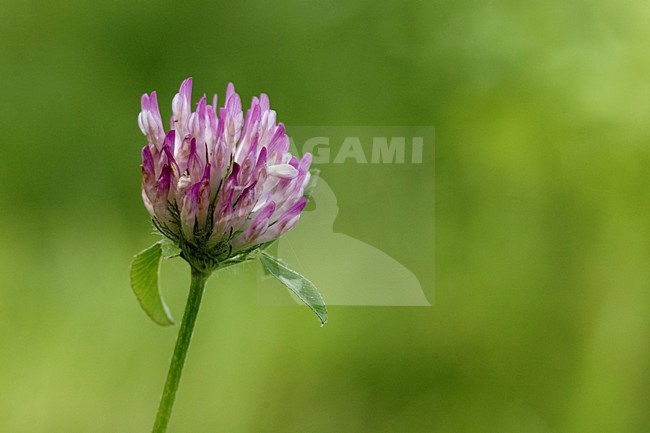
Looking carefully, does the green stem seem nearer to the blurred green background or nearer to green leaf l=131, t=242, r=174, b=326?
green leaf l=131, t=242, r=174, b=326

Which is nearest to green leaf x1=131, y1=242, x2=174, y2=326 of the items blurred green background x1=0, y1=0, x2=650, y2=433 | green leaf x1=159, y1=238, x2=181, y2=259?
green leaf x1=159, y1=238, x2=181, y2=259

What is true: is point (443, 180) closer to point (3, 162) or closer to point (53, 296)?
point (53, 296)

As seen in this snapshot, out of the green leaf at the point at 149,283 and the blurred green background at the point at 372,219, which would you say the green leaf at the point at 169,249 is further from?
the blurred green background at the point at 372,219

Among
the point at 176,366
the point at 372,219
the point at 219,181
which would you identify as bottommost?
the point at 176,366

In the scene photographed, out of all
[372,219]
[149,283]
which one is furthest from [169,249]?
[372,219]

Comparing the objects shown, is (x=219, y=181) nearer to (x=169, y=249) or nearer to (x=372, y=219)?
(x=169, y=249)

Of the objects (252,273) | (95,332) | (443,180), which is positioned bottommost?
(95,332)

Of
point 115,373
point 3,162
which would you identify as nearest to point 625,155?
point 115,373

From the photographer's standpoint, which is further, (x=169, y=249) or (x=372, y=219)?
(x=372, y=219)
